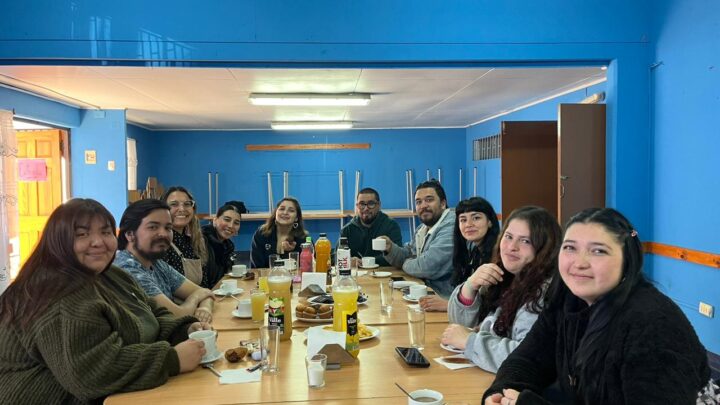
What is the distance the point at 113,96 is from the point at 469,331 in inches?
224

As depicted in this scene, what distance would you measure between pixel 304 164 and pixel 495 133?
11.7ft

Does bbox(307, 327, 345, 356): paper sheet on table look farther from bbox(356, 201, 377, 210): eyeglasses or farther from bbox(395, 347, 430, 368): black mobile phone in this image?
bbox(356, 201, 377, 210): eyeglasses

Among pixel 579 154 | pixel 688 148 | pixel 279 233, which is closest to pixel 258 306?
pixel 279 233

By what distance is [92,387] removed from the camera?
59.6 inches

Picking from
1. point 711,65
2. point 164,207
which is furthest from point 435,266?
point 711,65

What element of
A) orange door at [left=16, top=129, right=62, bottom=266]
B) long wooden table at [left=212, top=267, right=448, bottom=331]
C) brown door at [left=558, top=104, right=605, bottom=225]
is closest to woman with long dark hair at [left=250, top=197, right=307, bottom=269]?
long wooden table at [left=212, top=267, right=448, bottom=331]

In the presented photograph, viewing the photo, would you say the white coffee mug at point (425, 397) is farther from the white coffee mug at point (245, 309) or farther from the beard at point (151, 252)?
the beard at point (151, 252)

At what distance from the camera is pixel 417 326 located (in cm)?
196

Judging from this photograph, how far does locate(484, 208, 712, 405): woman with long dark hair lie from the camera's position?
3.91ft

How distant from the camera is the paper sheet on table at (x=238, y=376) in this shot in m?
1.67

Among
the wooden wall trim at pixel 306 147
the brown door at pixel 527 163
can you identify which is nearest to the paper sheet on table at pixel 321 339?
the brown door at pixel 527 163

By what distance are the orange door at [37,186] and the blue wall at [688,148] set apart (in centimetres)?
704

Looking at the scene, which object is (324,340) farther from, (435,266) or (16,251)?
(16,251)

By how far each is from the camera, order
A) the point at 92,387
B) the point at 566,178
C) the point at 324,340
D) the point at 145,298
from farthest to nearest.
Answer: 1. the point at 566,178
2. the point at 145,298
3. the point at 324,340
4. the point at 92,387
